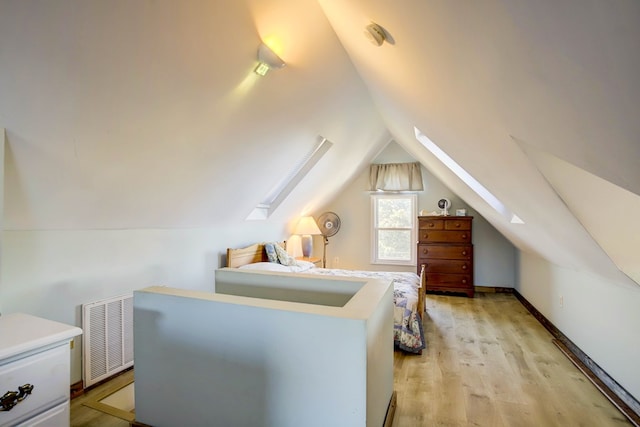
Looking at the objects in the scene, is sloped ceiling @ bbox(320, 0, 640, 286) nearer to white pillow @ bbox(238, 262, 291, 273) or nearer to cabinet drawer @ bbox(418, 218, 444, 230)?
white pillow @ bbox(238, 262, 291, 273)

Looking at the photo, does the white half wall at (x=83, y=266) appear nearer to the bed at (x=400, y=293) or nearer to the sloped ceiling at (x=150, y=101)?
the sloped ceiling at (x=150, y=101)

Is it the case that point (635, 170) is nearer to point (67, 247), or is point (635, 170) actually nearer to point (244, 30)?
point (244, 30)

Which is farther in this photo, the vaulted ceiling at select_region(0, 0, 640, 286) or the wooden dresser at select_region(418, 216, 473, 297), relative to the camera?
the wooden dresser at select_region(418, 216, 473, 297)

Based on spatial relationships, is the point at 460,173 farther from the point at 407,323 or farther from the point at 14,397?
the point at 14,397

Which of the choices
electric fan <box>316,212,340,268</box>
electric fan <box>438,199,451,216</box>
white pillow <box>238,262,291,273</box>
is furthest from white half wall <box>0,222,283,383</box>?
electric fan <box>438,199,451,216</box>

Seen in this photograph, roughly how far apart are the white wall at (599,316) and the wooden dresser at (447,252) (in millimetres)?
1302

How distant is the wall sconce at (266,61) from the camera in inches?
81.2

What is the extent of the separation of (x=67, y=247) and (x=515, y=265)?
19.4 ft

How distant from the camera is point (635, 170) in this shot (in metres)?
0.92

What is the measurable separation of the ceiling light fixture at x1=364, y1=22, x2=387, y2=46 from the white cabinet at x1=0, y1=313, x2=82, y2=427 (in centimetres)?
183

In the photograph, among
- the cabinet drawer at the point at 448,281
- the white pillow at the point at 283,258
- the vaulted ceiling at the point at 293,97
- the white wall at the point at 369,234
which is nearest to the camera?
the vaulted ceiling at the point at 293,97

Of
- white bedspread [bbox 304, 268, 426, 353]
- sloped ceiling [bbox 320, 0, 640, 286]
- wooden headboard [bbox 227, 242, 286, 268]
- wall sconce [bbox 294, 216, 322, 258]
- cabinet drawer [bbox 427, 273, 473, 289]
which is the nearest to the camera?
sloped ceiling [bbox 320, 0, 640, 286]

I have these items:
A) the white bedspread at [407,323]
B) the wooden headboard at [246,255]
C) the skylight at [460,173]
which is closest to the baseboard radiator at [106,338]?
the wooden headboard at [246,255]

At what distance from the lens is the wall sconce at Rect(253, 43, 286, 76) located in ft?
6.77
